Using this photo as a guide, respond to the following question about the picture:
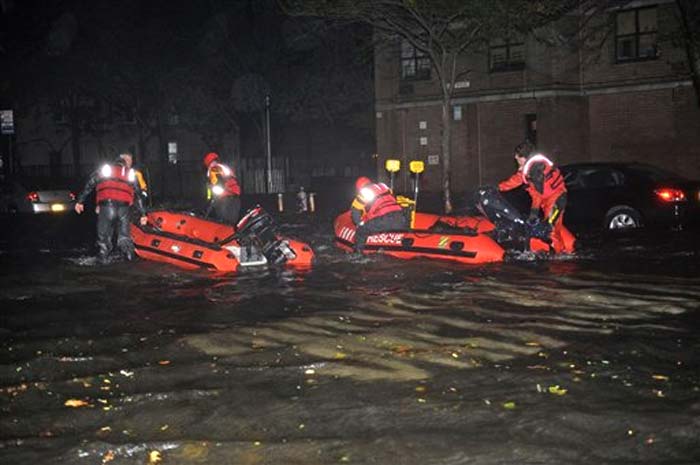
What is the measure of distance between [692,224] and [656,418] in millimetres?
12925

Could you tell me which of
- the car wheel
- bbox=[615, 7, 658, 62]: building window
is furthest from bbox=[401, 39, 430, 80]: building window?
the car wheel

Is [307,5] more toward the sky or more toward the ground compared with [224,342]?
more toward the sky

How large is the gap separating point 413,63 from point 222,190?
21082 millimetres

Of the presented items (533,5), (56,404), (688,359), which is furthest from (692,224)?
(56,404)

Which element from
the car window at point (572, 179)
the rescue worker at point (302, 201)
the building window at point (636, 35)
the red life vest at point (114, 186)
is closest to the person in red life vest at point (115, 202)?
the red life vest at point (114, 186)

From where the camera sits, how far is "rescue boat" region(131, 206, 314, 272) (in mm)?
13172

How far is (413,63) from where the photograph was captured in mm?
35250

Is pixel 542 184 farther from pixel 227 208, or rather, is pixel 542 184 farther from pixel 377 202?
pixel 227 208

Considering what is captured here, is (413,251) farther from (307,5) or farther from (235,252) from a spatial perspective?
(307,5)

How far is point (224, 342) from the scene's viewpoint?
768 cm

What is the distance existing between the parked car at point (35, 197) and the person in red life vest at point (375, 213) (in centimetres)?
1770

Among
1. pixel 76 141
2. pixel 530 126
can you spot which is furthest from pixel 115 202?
pixel 76 141

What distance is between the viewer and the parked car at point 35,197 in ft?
95.5

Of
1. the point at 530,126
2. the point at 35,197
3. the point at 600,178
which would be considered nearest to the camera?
the point at 600,178
